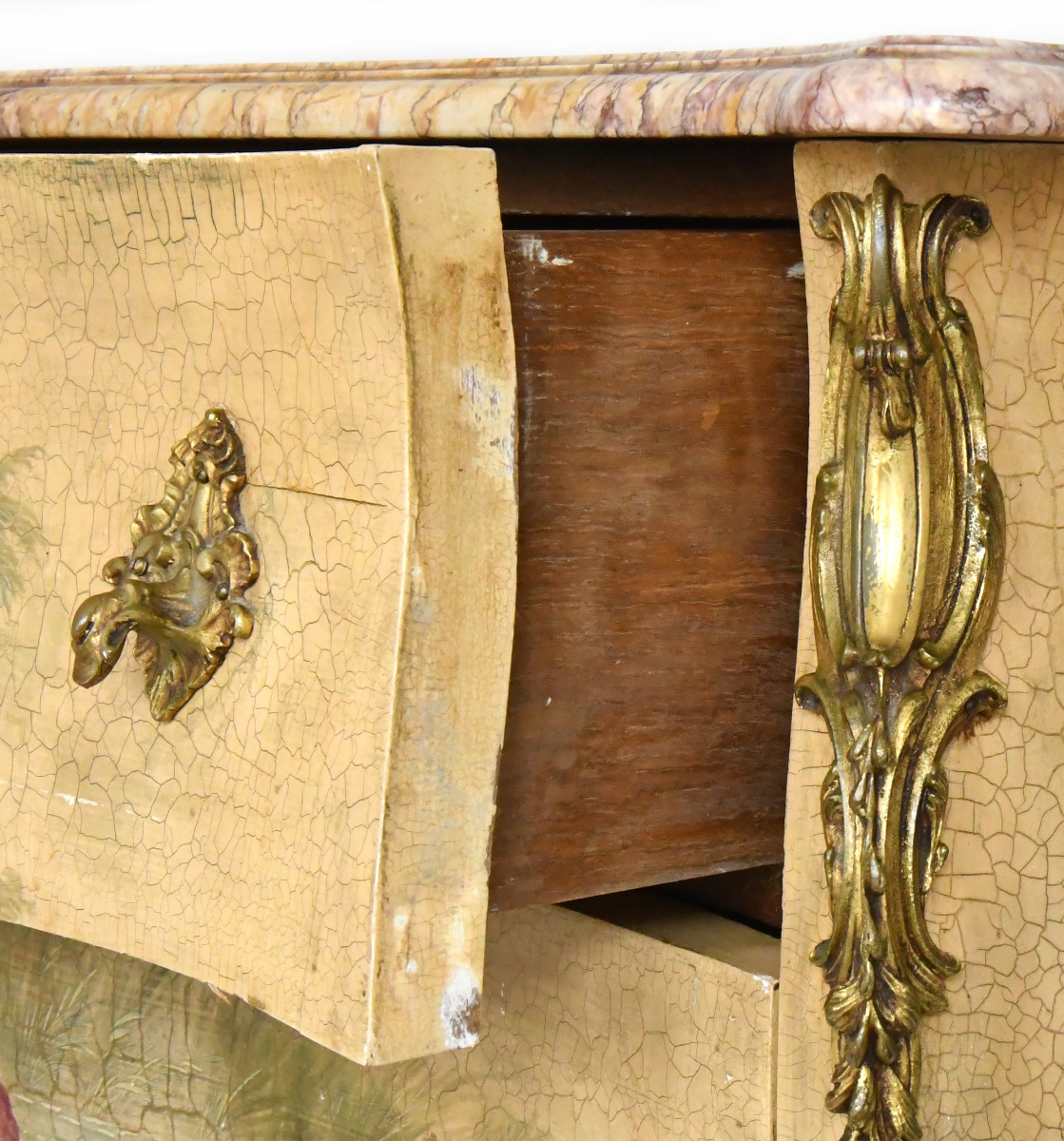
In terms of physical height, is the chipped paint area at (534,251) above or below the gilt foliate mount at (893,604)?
above

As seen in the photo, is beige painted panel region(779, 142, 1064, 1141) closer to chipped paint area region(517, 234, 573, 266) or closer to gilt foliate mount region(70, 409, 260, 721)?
chipped paint area region(517, 234, 573, 266)

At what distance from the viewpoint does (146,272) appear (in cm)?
64

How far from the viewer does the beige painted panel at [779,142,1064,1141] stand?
57 cm

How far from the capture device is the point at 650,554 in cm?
63

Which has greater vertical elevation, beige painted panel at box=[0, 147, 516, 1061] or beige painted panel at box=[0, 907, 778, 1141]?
beige painted panel at box=[0, 147, 516, 1061]

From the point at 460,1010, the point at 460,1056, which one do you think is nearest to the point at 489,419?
the point at 460,1010

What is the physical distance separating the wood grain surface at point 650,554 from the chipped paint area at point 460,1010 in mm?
42

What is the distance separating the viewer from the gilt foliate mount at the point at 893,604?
0.57 metres

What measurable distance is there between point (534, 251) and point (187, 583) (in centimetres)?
17

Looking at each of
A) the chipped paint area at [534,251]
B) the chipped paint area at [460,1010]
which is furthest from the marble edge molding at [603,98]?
the chipped paint area at [460,1010]

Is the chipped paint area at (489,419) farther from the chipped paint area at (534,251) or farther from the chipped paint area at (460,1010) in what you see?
the chipped paint area at (460,1010)

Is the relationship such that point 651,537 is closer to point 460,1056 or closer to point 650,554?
point 650,554

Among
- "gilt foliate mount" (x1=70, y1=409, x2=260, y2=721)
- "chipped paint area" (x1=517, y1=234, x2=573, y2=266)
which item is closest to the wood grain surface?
"chipped paint area" (x1=517, y1=234, x2=573, y2=266)

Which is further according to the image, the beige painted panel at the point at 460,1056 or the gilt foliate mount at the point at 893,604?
the beige painted panel at the point at 460,1056
